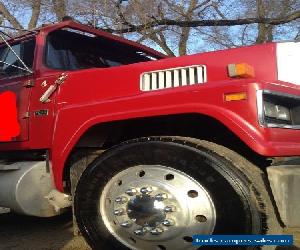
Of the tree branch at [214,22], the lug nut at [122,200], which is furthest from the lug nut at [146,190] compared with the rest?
the tree branch at [214,22]

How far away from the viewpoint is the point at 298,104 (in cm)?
363

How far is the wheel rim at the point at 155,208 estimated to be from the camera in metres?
3.37

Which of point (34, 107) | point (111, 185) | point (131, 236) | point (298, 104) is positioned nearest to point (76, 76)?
point (34, 107)

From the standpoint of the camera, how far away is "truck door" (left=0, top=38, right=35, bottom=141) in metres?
4.65

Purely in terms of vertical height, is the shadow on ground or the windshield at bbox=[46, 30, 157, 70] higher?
the windshield at bbox=[46, 30, 157, 70]

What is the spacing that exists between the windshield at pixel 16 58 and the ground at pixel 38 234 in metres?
1.62

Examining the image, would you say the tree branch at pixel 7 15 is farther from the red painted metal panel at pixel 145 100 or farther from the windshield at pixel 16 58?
the red painted metal panel at pixel 145 100

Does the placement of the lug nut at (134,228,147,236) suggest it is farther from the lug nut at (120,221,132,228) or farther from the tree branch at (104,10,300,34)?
the tree branch at (104,10,300,34)

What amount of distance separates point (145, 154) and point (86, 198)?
632 millimetres

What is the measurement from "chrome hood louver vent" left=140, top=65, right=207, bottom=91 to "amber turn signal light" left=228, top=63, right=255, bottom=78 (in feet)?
1.10

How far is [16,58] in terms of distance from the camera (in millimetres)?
4938

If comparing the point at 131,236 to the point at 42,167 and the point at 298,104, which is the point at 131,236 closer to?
the point at 42,167

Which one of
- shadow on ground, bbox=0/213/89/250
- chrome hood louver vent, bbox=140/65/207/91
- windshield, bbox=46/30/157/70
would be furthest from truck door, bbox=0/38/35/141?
chrome hood louver vent, bbox=140/65/207/91

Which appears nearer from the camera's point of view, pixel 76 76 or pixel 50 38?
pixel 76 76
